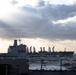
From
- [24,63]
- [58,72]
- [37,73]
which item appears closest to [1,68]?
[24,63]

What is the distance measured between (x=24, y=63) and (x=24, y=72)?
3.78 ft

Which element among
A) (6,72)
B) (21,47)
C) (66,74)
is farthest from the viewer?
(21,47)

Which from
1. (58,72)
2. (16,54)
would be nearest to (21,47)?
(16,54)

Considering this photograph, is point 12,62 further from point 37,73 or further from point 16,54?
point 16,54

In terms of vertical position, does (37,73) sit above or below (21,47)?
below

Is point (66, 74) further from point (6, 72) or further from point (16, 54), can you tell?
point (16, 54)

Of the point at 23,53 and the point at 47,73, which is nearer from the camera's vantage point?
the point at 47,73

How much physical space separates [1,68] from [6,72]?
2.36ft

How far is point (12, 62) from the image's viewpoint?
3366cm

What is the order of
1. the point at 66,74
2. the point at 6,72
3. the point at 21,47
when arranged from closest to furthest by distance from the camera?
the point at 6,72, the point at 66,74, the point at 21,47

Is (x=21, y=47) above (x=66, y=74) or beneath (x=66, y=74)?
above

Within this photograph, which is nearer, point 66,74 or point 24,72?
point 24,72

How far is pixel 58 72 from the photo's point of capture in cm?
3684

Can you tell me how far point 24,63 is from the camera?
33.5 m
